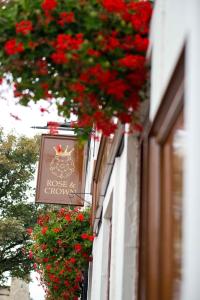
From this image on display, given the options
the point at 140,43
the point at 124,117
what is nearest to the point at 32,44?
the point at 140,43

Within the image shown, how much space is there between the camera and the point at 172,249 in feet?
10.3

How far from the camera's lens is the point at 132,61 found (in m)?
3.73

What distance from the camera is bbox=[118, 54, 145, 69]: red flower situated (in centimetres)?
371

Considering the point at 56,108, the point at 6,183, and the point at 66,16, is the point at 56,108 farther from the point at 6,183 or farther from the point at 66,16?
the point at 6,183

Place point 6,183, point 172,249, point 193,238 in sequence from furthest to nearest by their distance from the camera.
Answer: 1. point 6,183
2. point 172,249
3. point 193,238

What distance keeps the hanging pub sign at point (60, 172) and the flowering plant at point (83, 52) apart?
25.7ft

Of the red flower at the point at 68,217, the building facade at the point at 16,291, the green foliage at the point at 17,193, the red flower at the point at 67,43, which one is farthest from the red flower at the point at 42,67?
the green foliage at the point at 17,193

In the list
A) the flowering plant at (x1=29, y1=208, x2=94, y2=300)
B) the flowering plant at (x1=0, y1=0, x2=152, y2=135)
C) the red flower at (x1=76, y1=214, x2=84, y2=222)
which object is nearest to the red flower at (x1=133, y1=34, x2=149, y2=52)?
the flowering plant at (x1=0, y1=0, x2=152, y2=135)

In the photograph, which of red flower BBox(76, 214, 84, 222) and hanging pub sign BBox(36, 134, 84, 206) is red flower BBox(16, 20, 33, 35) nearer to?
hanging pub sign BBox(36, 134, 84, 206)

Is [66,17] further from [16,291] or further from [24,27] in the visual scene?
[16,291]

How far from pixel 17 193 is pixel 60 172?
19.6 meters

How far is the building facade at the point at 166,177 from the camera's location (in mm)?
2289

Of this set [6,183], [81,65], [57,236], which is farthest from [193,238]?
[6,183]

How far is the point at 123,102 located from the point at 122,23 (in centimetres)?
54
